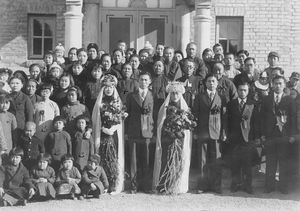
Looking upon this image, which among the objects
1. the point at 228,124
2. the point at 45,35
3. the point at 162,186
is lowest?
the point at 162,186

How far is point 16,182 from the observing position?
675 centimetres

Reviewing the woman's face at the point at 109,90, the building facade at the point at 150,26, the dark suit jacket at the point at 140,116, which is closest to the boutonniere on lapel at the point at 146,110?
the dark suit jacket at the point at 140,116

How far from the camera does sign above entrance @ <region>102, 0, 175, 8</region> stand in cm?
1203

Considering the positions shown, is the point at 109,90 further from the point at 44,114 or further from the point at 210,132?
the point at 210,132

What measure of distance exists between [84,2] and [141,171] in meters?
5.67

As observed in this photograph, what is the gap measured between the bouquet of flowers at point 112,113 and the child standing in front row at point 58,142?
556mm

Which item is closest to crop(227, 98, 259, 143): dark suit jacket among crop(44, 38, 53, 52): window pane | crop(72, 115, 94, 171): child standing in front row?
crop(72, 115, 94, 171): child standing in front row

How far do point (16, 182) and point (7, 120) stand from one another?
0.86 metres

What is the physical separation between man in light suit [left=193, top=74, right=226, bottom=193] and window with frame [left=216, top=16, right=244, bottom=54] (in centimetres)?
501

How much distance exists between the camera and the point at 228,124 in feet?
24.8

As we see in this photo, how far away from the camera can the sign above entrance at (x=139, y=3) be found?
39.5ft

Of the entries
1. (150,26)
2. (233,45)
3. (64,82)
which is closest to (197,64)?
(64,82)

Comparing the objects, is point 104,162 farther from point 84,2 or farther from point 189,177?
point 84,2

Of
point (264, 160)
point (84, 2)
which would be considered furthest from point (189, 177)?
point (84, 2)
